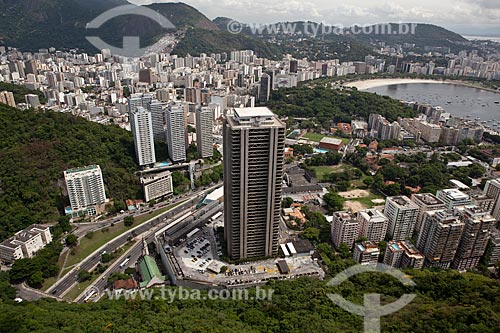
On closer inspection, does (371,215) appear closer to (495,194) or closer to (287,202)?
(287,202)

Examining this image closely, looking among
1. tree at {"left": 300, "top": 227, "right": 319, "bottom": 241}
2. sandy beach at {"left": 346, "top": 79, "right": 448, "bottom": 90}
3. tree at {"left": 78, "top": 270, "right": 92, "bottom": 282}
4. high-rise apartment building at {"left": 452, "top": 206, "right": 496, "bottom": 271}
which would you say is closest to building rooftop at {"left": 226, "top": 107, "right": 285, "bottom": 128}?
tree at {"left": 300, "top": 227, "right": 319, "bottom": 241}

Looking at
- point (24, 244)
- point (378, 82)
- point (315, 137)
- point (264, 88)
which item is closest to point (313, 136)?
point (315, 137)

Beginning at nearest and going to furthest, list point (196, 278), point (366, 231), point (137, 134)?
point (196, 278), point (366, 231), point (137, 134)

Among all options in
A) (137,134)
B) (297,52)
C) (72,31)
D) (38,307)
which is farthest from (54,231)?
(297,52)

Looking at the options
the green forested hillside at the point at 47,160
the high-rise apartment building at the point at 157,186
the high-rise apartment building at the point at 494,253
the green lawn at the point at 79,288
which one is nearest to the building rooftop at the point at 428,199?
the high-rise apartment building at the point at 494,253

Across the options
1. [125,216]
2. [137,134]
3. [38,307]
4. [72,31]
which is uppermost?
[72,31]

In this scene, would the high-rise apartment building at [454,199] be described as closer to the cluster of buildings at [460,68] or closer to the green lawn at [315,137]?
the green lawn at [315,137]

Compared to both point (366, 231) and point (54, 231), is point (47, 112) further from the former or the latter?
point (366, 231)
